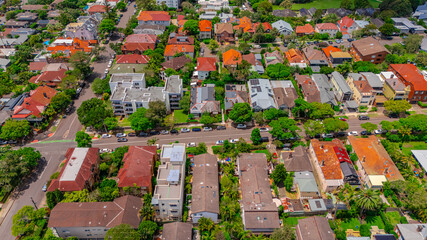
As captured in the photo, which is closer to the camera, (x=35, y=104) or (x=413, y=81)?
(x=35, y=104)

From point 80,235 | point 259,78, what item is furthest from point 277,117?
point 80,235

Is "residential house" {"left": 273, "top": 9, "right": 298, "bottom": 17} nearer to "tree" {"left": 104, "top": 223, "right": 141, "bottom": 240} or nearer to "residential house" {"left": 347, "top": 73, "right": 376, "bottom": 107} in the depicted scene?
"residential house" {"left": 347, "top": 73, "right": 376, "bottom": 107}

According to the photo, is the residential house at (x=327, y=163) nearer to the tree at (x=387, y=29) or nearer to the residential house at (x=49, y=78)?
the tree at (x=387, y=29)

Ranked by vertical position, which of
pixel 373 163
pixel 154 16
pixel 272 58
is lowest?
pixel 373 163

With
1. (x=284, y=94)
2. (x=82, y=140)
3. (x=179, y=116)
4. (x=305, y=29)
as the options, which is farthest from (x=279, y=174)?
(x=305, y=29)

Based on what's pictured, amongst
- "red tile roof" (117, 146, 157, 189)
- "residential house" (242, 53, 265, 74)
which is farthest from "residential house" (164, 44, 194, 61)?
"red tile roof" (117, 146, 157, 189)

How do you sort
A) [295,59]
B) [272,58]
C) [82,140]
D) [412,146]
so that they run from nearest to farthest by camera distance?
[82,140]
[412,146]
[295,59]
[272,58]

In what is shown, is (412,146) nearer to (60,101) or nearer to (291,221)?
(291,221)
